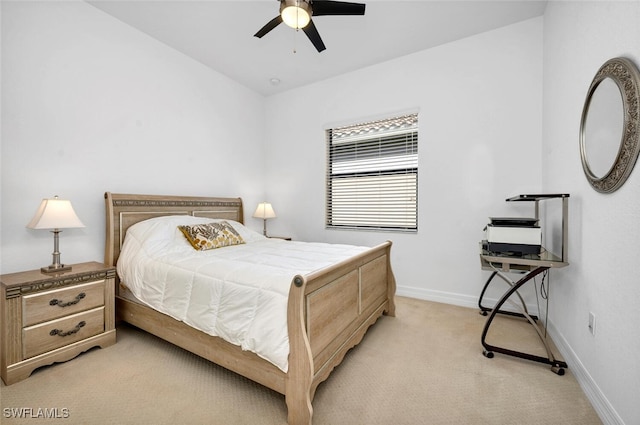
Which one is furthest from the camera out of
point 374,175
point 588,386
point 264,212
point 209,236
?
point 264,212

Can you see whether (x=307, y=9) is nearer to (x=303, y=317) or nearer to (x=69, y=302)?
(x=303, y=317)

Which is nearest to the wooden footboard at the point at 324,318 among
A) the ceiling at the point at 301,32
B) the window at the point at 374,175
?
the window at the point at 374,175

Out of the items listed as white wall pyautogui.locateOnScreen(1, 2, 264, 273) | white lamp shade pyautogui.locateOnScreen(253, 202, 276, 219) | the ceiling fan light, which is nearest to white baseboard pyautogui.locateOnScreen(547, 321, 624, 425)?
the ceiling fan light

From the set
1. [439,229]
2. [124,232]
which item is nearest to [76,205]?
[124,232]

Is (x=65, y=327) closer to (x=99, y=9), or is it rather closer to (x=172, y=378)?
(x=172, y=378)

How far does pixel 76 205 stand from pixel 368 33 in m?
3.42

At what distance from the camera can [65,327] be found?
2033 mm

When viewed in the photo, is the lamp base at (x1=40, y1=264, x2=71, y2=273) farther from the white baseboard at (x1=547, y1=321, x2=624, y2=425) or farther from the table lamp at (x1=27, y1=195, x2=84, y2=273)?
the white baseboard at (x1=547, y1=321, x2=624, y2=425)

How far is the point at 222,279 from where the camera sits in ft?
5.99

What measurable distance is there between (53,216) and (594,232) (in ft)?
12.3

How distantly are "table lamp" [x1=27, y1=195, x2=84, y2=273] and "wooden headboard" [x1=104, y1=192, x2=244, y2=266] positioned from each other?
456 millimetres

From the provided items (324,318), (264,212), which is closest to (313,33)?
(324,318)

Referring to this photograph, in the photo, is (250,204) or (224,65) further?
(250,204)

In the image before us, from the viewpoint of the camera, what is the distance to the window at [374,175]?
3.49 metres
